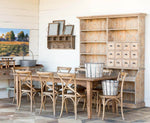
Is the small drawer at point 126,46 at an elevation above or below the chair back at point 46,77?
above

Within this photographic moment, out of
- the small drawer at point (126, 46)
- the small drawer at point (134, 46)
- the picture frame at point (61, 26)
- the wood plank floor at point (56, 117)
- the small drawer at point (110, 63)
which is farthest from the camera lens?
the picture frame at point (61, 26)

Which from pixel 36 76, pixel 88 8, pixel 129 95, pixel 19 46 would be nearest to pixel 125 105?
pixel 129 95

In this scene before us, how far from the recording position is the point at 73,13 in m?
9.38

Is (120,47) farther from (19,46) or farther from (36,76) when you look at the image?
(19,46)

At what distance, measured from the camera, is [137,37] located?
26.3 ft

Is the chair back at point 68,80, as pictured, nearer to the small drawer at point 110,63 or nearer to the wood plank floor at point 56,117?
the wood plank floor at point 56,117

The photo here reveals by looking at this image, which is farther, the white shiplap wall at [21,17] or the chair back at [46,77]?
the white shiplap wall at [21,17]

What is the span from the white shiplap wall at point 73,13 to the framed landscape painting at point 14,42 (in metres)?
0.52

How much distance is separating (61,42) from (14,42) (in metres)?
1.36

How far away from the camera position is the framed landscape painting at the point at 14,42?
367 inches

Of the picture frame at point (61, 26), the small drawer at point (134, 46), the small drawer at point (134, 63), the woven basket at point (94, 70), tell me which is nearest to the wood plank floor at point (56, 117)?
the woven basket at point (94, 70)

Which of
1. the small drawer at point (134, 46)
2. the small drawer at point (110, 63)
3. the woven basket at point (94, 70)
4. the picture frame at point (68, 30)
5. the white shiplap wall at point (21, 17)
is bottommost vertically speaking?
the woven basket at point (94, 70)

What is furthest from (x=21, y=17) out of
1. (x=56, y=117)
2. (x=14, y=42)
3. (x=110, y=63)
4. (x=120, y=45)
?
(x=56, y=117)

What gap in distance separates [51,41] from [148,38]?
3.16 metres
